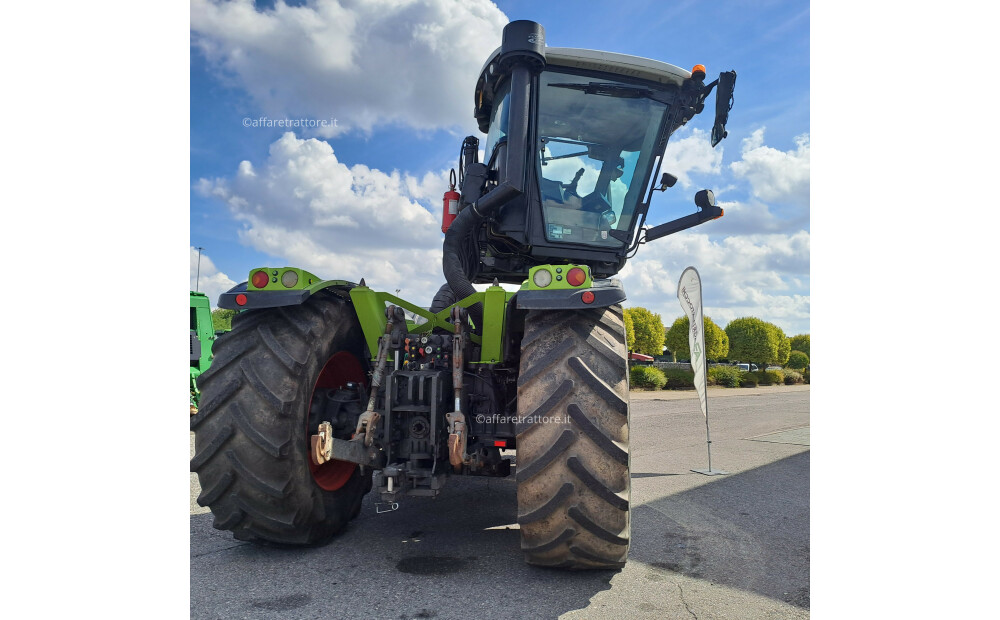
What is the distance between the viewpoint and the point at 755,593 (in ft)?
9.86

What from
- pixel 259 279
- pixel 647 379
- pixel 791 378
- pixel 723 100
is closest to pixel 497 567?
pixel 259 279

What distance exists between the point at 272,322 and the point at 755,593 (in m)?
3.12

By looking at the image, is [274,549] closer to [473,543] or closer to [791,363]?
[473,543]

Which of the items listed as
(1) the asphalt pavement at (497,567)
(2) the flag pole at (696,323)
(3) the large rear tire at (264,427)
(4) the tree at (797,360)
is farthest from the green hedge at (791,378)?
(3) the large rear tire at (264,427)

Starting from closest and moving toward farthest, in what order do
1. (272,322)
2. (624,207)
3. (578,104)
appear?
1. (272,322)
2. (578,104)
3. (624,207)

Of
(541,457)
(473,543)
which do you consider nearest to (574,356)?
(541,457)

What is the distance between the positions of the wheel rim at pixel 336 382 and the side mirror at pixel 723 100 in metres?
3.29

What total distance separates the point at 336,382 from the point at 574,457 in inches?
77.8

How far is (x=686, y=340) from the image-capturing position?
30219 millimetres

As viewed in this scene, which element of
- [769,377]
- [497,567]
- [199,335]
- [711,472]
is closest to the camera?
[497,567]

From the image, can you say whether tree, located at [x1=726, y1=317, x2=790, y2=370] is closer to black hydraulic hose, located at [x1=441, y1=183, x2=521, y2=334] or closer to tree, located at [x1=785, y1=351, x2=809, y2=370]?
tree, located at [x1=785, y1=351, x2=809, y2=370]

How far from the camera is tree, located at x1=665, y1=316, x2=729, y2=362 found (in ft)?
102

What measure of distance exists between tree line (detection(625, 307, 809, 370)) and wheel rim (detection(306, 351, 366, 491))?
2577cm

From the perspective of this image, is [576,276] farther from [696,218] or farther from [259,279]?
[696,218]
